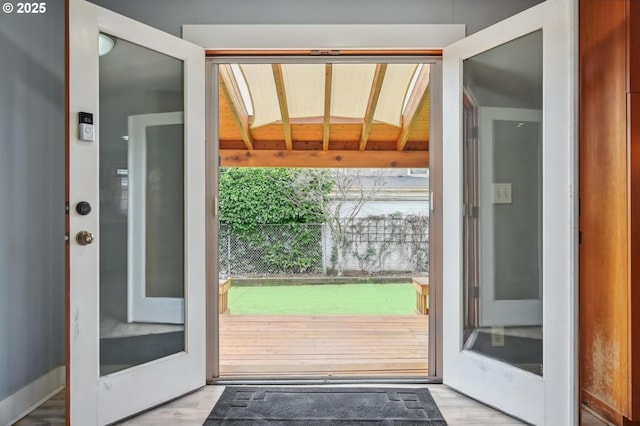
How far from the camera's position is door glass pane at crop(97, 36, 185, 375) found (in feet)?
6.00

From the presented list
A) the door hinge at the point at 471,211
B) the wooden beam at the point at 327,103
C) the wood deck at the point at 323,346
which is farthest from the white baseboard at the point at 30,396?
the wooden beam at the point at 327,103

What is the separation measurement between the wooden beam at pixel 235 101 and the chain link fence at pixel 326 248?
177cm

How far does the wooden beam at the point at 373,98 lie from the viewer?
358cm

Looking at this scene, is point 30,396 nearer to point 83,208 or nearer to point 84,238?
point 84,238

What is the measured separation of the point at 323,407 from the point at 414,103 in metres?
3.59

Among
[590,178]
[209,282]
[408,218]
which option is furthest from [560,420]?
[408,218]

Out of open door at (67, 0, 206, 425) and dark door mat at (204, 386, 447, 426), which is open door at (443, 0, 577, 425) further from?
open door at (67, 0, 206, 425)

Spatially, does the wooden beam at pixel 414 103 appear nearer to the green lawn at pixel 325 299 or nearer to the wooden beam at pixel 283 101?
the wooden beam at pixel 283 101

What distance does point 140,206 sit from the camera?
6.51ft

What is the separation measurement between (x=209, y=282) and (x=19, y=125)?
1.22m

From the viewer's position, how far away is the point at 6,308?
1844 millimetres

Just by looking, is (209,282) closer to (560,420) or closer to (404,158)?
(560,420)

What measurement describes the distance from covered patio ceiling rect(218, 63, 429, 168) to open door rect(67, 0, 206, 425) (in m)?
1.65

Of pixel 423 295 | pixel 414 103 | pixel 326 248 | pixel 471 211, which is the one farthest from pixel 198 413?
pixel 326 248
